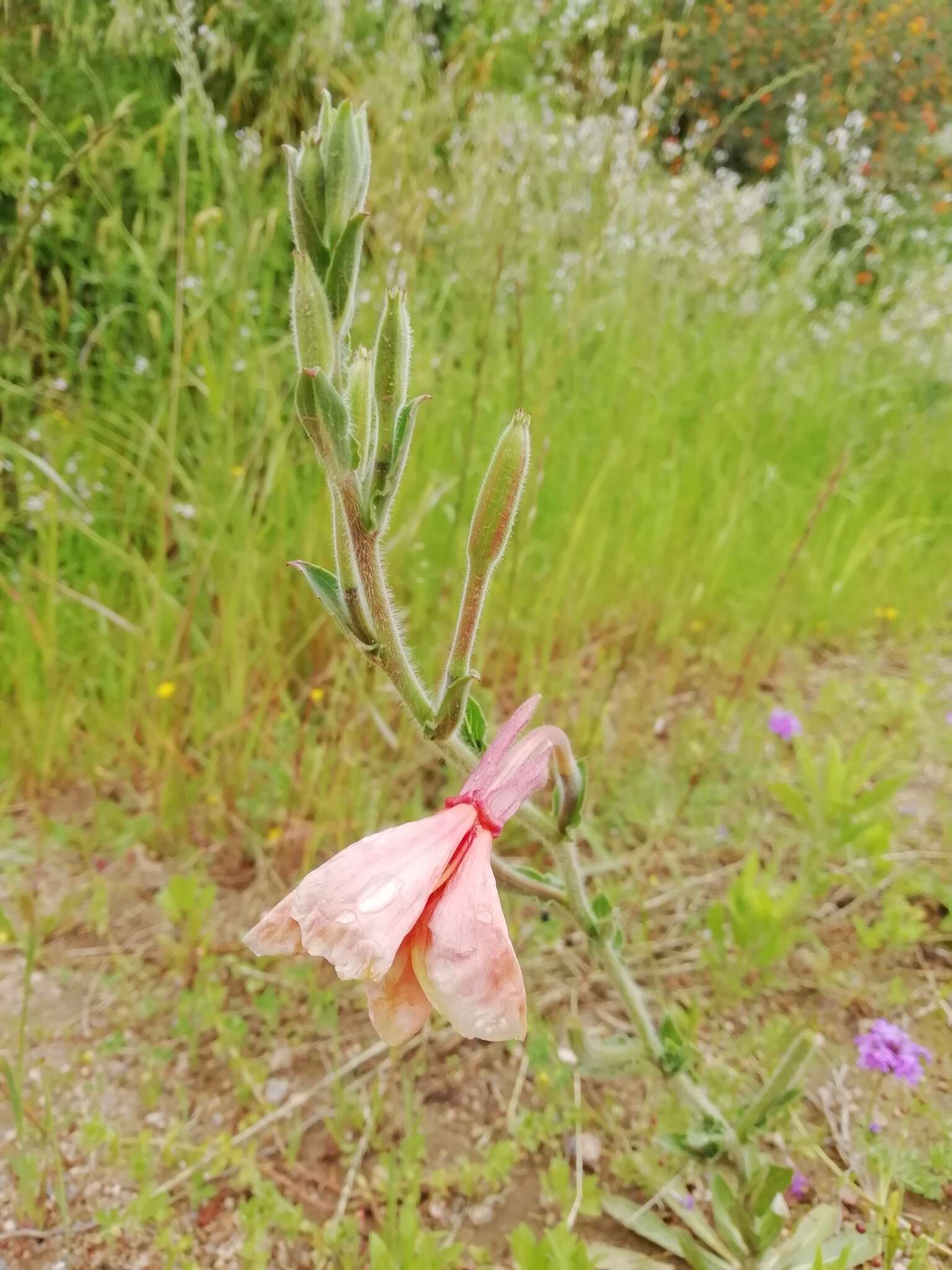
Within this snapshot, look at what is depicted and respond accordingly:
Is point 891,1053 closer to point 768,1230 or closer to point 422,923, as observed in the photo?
point 768,1230

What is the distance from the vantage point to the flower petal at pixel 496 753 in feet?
2.39

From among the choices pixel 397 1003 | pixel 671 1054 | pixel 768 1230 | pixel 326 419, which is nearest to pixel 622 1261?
pixel 768 1230

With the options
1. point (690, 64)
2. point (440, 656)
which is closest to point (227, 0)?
point (440, 656)

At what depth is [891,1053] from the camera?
1330 mm

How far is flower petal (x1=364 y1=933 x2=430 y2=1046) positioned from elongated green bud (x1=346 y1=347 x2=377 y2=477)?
0.41 meters

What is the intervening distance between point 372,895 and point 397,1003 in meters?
0.11

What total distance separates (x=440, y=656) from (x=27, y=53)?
241cm

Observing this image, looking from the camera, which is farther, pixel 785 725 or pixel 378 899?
pixel 785 725

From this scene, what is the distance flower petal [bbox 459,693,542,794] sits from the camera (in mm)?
730

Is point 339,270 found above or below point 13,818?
above

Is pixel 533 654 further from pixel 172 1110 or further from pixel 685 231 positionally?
pixel 685 231

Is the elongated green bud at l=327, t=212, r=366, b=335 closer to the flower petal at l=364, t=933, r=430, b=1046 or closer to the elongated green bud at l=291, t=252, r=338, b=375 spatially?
the elongated green bud at l=291, t=252, r=338, b=375

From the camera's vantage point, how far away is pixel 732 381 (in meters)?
3.31

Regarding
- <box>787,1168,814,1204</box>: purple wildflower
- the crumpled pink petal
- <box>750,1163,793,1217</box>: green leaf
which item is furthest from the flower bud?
<box>787,1168,814,1204</box>: purple wildflower
